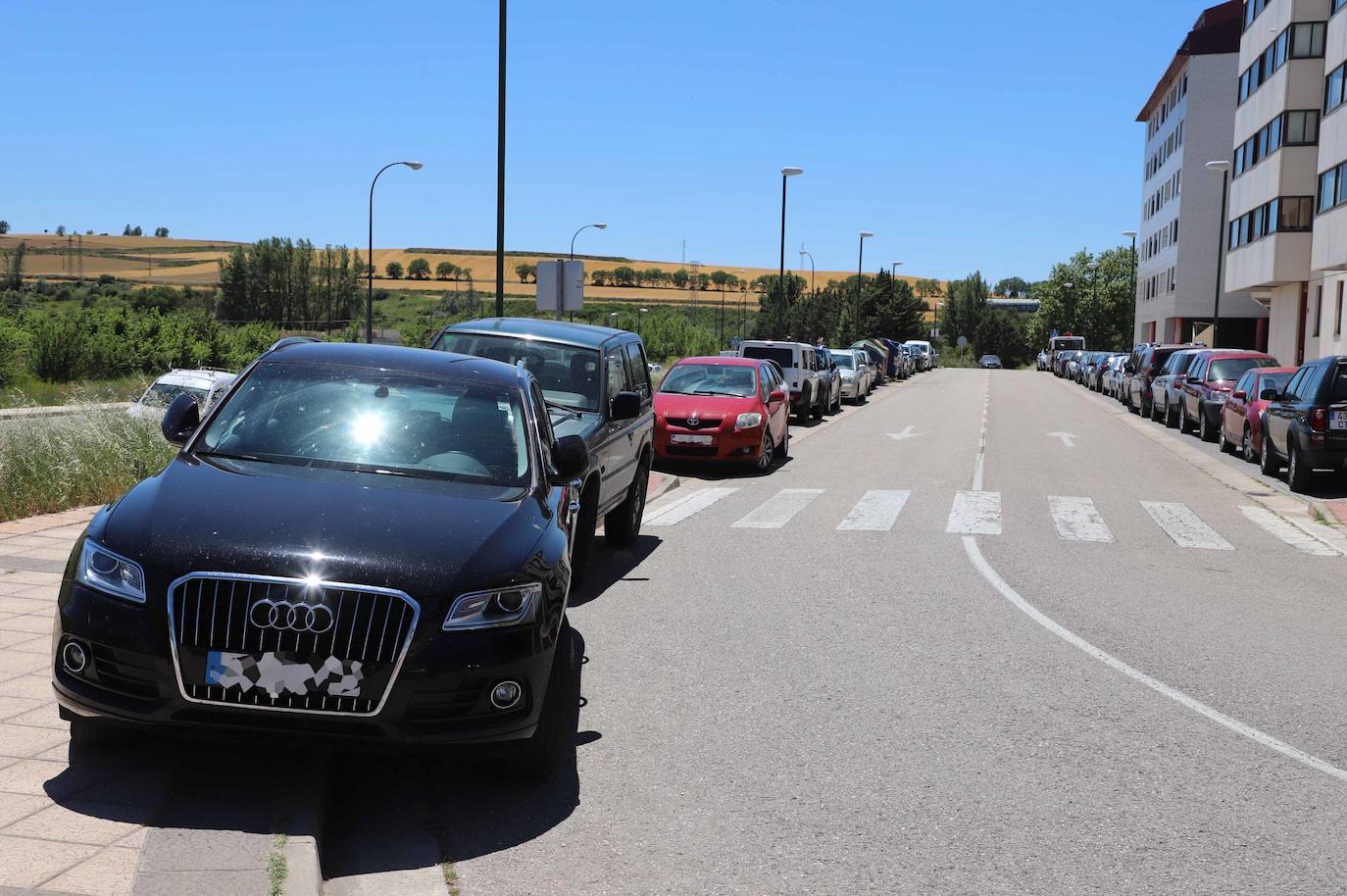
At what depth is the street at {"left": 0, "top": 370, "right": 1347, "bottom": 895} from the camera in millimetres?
4387

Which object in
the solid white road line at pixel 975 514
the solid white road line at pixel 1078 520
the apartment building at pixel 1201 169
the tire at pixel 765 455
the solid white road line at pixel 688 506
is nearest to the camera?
the solid white road line at pixel 1078 520

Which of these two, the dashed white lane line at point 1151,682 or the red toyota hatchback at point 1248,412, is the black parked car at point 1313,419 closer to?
the red toyota hatchback at point 1248,412

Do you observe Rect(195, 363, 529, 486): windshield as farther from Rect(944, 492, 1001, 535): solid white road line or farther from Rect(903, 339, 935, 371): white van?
Rect(903, 339, 935, 371): white van

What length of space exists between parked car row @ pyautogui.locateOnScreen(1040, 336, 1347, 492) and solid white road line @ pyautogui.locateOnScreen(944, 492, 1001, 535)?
13.3 feet

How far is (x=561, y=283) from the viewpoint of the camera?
2245 cm

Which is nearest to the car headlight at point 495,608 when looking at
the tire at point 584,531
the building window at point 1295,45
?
the tire at point 584,531

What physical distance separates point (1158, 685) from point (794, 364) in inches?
965

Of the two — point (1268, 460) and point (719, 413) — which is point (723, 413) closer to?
point (719, 413)

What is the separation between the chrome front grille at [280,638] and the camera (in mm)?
4453

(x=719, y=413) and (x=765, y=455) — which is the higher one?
(x=719, y=413)

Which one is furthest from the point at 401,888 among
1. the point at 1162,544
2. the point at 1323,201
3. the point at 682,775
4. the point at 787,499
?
the point at 1323,201

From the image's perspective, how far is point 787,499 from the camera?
15953mm

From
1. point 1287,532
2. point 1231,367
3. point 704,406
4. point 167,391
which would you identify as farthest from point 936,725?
point 1231,367

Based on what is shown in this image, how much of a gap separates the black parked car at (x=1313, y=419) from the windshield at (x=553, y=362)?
10308mm
